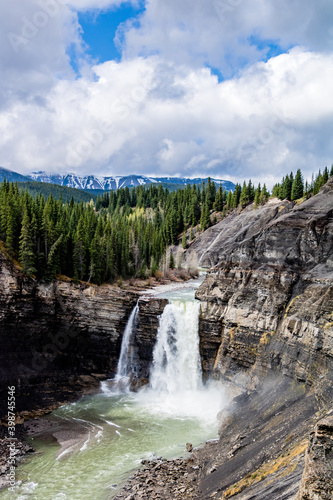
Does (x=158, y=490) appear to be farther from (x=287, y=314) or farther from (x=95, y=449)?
(x=287, y=314)

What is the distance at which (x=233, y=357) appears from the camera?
41.0 m

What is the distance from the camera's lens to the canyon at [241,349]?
24016mm

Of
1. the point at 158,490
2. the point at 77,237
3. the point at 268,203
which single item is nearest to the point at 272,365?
the point at 158,490

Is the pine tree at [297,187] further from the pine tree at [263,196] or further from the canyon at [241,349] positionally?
the canyon at [241,349]

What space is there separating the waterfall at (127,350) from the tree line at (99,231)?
11.4m

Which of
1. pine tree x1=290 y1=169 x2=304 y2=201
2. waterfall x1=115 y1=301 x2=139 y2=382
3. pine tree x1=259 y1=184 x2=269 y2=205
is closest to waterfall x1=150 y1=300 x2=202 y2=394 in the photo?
waterfall x1=115 y1=301 x2=139 y2=382

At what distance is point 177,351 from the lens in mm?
47500

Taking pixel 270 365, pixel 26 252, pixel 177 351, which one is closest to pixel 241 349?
pixel 270 365

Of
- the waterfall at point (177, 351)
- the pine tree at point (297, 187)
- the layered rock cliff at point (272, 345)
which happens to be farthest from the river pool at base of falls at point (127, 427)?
the pine tree at point (297, 187)

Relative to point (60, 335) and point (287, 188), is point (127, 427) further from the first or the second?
point (287, 188)

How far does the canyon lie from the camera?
24.0 metres

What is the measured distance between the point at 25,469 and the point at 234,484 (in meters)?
18.1

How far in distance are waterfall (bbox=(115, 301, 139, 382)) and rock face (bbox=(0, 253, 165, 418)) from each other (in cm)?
63

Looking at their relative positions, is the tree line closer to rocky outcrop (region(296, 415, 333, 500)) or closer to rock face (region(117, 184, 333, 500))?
rock face (region(117, 184, 333, 500))
